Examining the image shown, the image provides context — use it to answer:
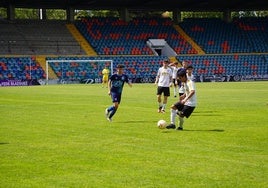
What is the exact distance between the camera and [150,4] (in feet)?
256

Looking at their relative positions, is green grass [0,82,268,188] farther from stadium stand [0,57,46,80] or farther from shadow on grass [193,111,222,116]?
stadium stand [0,57,46,80]

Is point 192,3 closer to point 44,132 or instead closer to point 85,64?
point 85,64

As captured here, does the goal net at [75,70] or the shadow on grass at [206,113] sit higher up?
the shadow on grass at [206,113]

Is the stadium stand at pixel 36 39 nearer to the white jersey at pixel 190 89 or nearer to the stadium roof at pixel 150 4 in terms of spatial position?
the stadium roof at pixel 150 4

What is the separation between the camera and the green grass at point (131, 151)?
10.5 m

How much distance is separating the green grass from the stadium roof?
50.6m

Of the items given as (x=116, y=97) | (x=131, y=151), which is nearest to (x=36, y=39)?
(x=116, y=97)

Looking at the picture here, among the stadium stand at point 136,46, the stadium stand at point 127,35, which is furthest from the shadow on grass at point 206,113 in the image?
the stadium stand at point 127,35

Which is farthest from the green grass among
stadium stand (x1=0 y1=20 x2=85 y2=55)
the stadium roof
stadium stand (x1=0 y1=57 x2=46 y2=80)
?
the stadium roof

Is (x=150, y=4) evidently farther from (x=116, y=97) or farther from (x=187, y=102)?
(x=187, y=102)

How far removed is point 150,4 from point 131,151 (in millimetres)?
65435

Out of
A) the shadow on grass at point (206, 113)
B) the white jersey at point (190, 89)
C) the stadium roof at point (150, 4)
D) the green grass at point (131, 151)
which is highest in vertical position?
the stadium roof at point (150, 4)

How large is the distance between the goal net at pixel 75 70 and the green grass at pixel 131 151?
4234cm

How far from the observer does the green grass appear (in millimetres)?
10523
